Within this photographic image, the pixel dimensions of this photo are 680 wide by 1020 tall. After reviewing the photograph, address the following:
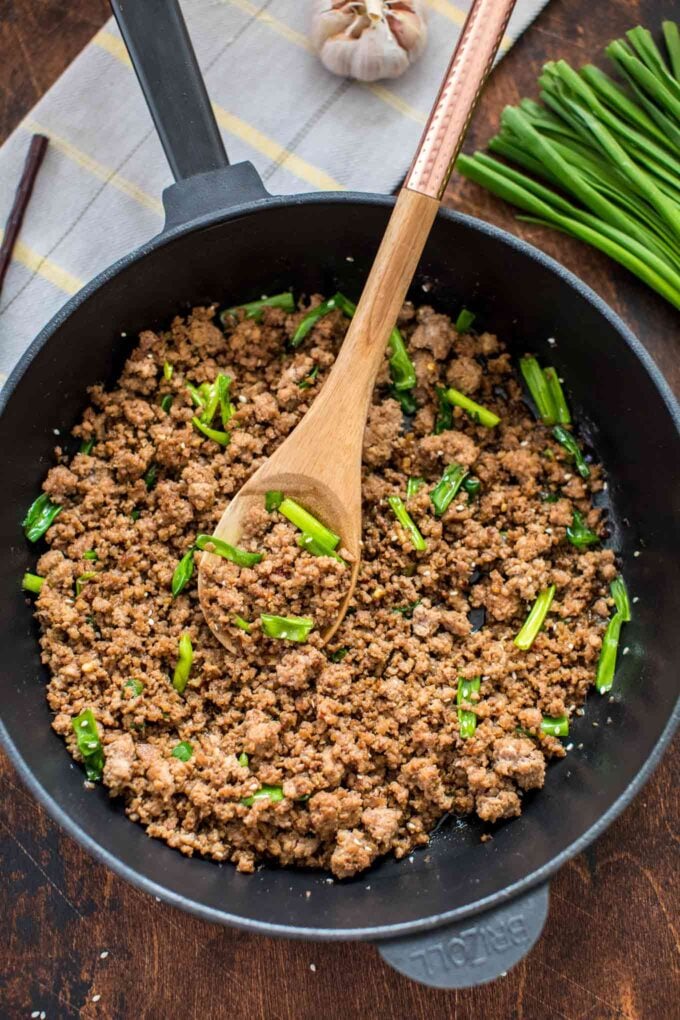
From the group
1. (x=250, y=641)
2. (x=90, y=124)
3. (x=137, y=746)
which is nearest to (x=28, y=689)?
(x=137, y=746)

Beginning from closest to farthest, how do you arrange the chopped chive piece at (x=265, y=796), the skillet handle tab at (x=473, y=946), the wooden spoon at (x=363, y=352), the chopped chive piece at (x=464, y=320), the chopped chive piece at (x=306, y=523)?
the skillet handle tab at (x=473, y=946)
the wooden spoon at (x=363, y=352)
the chopped chive piece at (x=265, y=796)
the chopped chive piece at (x=306, y=523)
the chopped chive piece at (x=464, y=320)

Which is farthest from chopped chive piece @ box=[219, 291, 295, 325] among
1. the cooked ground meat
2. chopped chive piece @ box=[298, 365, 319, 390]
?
chopped chive piece @ box=[298, 365, 319, 390]

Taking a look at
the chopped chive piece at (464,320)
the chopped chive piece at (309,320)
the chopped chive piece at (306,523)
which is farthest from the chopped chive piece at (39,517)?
the chopped chive piece at (464,320)

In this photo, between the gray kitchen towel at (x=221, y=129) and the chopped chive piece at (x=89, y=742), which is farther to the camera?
the gray kitchen towel at (x=221, y=129)

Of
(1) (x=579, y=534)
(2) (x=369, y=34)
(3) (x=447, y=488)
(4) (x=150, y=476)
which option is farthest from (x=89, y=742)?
(2) (x=369, y=34)

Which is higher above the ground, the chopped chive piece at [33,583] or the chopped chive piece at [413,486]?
the chopped chive piece at [413,486]

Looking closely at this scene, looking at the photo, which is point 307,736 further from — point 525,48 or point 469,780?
point 525,48

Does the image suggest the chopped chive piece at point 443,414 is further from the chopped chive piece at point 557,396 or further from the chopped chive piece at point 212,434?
the chopped chive piece at point 212,434

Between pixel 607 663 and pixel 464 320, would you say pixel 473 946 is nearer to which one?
pixel 607 663
